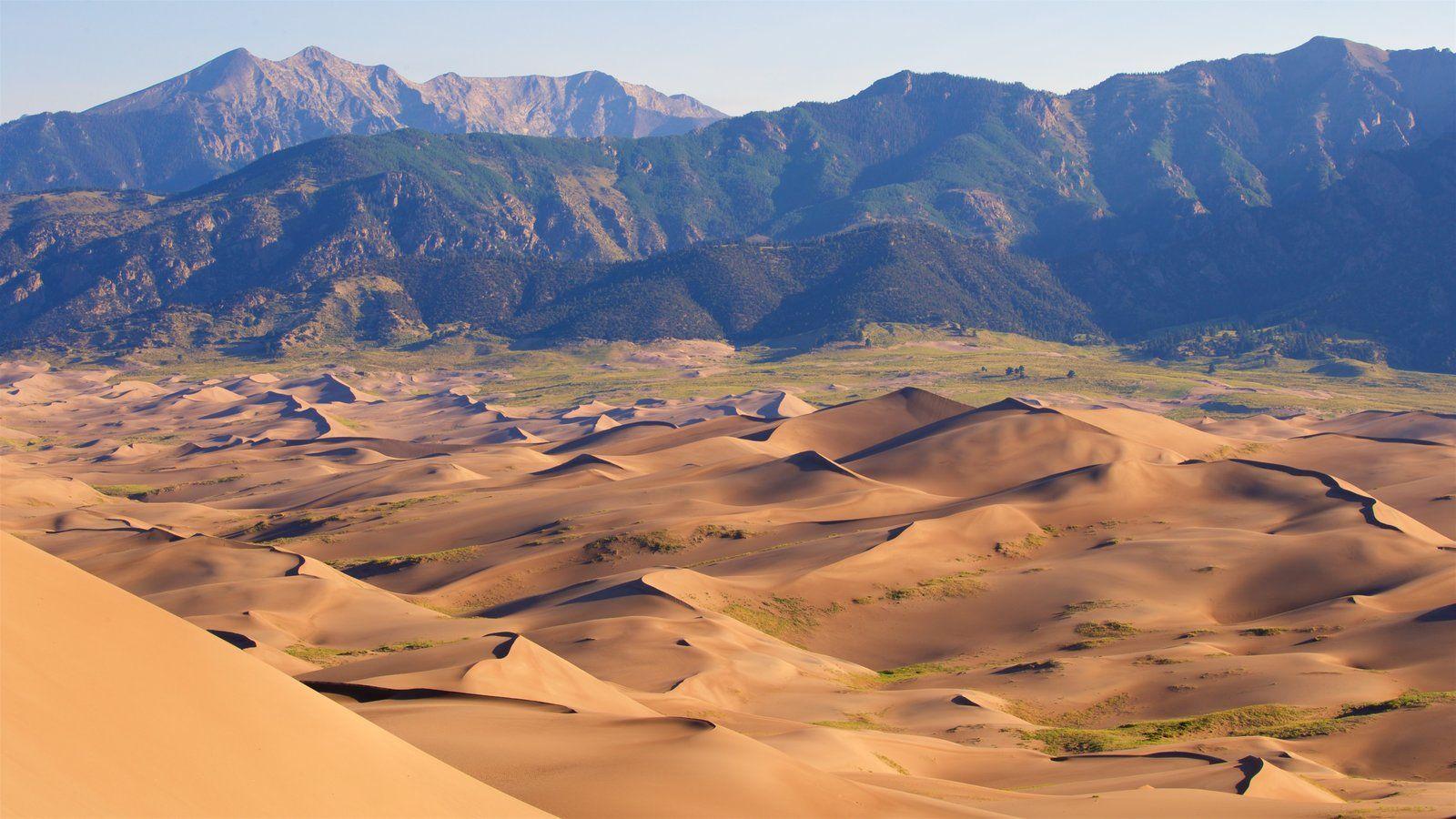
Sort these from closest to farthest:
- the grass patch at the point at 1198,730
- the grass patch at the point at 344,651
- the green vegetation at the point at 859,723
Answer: the grass patch at the point at 1198,730
the green vegetation at the point at 859,723
the grass patch at the point at 344,651

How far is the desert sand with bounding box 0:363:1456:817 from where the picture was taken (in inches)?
622

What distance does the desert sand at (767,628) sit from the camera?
15.8 metres

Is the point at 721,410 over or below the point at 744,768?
below

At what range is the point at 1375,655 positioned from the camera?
4725 centimetres

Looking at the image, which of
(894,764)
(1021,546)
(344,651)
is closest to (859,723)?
(894,764)

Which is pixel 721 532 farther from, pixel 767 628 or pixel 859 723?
pixel 859 723

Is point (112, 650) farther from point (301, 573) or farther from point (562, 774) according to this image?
point (301, 573)

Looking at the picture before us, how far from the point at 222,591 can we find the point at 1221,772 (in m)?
45.7

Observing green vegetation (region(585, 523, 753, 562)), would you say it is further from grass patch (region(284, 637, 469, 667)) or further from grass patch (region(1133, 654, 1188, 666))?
grass patch (region(1133, 654, 1188, 666))

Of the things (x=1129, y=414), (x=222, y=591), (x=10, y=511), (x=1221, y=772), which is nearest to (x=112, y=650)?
(x=1221, y=772)

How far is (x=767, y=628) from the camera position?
5866 centimetres

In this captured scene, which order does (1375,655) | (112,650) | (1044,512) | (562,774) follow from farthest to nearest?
(1044,512)
(1375,655)
(562,774)
(112,650)

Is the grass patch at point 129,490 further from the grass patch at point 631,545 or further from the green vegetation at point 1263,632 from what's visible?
the green vegetation at point 1263,632

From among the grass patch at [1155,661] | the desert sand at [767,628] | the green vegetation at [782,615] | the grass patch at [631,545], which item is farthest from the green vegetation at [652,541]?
the grass patch at [1155,661]
